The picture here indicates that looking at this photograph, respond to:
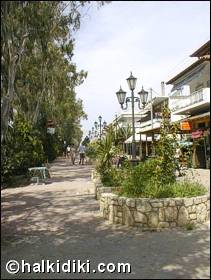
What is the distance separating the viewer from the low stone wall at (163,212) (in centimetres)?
841

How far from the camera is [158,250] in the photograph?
670 centimetres

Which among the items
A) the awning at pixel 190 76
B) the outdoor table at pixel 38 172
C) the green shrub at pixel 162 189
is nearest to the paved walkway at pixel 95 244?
the green shrub at pixel 162 189

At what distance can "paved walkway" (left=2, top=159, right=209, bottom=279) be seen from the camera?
18.8 ft

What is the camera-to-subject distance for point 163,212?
840 cm

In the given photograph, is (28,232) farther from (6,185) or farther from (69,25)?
(6,185)

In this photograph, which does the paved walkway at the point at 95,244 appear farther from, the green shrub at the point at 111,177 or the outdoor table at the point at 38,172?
the outdoor table at the point at 38,172

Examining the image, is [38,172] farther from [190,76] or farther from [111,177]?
[190,76]

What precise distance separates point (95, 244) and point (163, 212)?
1.69m

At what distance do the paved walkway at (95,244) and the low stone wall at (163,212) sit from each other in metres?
0.28

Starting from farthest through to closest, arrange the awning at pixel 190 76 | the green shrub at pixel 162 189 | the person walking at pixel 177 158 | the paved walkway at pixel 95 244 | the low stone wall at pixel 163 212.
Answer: the awning at pixel 190 76
the person walking at pixel 177 158
the green shrub at pixel 162 189
the low stone wall at pixel 163 212
the paved walkway at pixel 95 244

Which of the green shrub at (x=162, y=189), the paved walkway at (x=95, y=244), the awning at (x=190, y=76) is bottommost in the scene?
the paved walkway at (x=95, y=244)

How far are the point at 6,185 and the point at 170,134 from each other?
31.5ft

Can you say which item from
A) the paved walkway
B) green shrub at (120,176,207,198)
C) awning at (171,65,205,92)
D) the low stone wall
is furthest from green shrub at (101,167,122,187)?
awning at (171,65,205,92)

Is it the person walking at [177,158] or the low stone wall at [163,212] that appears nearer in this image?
the low stone wall at [163,212]
